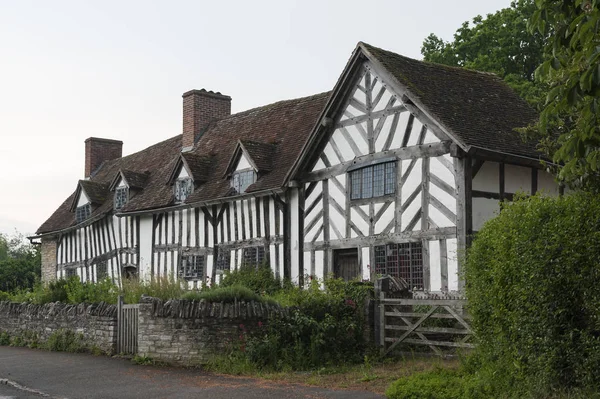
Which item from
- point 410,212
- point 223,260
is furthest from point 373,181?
point 223,260

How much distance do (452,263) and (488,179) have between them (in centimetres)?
198

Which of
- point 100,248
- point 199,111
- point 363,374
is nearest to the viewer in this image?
point 363,374

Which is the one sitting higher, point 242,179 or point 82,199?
point 82,199

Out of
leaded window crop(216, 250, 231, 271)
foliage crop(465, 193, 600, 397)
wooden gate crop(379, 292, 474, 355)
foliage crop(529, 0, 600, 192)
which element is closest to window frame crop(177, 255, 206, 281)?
leaded window crop(216, 250, 231, 271)

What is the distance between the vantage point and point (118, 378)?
12.4m

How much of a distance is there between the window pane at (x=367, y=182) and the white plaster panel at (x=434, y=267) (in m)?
2.24

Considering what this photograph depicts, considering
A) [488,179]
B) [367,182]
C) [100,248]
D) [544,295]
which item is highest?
[367,182]

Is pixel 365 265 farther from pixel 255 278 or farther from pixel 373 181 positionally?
pixel 255 278

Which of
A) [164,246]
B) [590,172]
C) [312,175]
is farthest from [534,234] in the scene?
[164,246]

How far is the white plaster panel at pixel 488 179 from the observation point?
16.2 m

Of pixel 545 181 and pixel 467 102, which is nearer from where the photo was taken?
pixel 545 181

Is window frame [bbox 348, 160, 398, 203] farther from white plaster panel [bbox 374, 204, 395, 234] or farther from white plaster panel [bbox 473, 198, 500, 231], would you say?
white plaster panel [bbox 473, 198, 500, 231]

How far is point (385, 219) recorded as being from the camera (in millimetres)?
17594

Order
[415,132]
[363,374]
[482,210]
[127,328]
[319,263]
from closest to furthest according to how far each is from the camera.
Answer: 1. [363,374]
2. [127,328]
3. [482,210]
4. [415,132]
5. [319,263]
